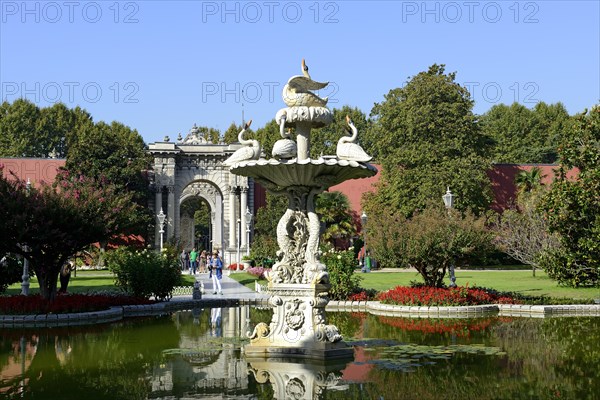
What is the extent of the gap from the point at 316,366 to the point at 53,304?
27.9ft

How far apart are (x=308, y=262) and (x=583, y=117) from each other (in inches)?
497

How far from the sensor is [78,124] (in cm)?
6656

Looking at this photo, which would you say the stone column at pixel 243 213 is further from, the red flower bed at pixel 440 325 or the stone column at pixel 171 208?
the red flower bed at pixel 440 325

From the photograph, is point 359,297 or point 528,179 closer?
point 359,297

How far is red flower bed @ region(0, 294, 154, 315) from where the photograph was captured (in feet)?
53.2

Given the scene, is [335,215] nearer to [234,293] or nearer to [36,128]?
[234,293]

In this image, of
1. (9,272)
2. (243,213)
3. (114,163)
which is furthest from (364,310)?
(243,213)

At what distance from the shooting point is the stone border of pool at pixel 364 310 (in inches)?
624

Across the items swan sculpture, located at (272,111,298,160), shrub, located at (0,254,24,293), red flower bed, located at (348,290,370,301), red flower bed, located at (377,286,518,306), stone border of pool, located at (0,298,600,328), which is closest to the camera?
swan sculpture, located at (272,111,298,160)

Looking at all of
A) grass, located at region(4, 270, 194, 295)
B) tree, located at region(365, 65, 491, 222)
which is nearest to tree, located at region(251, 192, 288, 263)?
tree, located at region(365, 65, 491, 222)

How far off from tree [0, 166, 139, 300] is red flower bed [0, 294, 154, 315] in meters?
0.54

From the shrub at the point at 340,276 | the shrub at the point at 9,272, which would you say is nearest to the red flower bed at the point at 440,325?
the shrub at the point at 340,276

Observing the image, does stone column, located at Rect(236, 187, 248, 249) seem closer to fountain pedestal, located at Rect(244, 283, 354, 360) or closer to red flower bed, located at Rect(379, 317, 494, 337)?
red flower bed, located at Rect(379, 317, 494, 337)

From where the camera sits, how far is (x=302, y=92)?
11.6m
